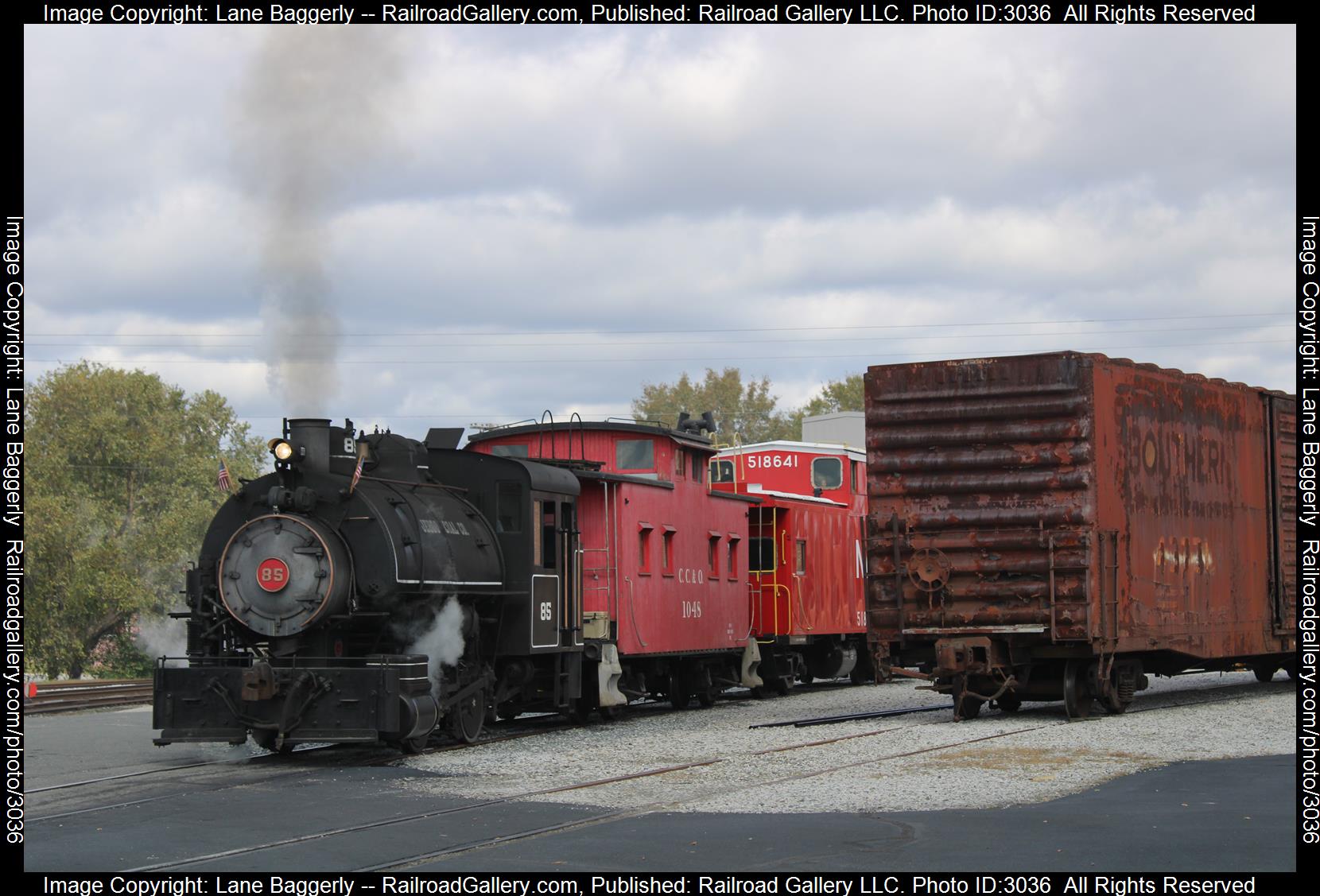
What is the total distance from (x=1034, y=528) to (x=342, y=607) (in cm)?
744

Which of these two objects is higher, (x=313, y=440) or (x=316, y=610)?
(x=313, y=440)

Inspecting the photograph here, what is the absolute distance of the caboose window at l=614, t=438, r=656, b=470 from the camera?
20.0 metres

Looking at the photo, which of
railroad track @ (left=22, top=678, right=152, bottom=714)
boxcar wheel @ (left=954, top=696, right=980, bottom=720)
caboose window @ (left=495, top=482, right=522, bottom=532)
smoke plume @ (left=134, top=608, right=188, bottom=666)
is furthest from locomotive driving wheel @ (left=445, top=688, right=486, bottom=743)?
railroad track @ (left=22, top=678, right=152, bottom=714)

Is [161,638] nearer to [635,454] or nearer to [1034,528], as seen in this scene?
[635,454]

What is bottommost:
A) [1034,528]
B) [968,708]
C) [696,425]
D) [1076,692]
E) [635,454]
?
[968,708]

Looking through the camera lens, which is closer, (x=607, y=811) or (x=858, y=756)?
(x=607, y=811)

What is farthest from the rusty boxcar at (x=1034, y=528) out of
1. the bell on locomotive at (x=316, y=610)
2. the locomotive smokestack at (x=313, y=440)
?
the locomotive smokestack at (x=313, y=440)

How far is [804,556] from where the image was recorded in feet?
78.9

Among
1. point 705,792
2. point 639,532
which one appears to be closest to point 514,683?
point 639,532

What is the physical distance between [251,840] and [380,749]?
6.03 meters

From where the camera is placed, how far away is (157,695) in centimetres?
1412

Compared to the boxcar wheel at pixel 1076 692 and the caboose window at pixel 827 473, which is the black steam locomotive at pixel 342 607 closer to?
the boxcar wheel at pixel 1076 692

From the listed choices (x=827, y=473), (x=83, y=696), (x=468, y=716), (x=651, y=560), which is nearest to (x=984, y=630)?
(x=651, y=560)
